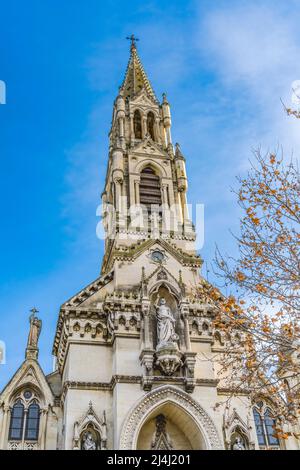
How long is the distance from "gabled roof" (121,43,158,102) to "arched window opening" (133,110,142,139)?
76.9 inches

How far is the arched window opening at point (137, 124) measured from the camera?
4028 cm

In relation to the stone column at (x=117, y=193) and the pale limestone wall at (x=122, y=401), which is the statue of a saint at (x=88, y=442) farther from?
the stone column at (x=117, y=193)

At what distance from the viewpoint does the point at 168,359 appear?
2511 centimetres

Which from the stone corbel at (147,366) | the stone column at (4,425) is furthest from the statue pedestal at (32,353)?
the stone corbel at (147,366)

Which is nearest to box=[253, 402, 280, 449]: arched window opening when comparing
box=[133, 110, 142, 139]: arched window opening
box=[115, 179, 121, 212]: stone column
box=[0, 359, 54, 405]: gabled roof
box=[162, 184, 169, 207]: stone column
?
box=[0, 359, 54, 405]: gabled roof

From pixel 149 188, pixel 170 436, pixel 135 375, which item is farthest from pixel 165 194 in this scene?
pixel 170 436

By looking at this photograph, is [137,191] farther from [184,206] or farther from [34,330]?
[34,330]

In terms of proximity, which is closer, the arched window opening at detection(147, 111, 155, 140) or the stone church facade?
the stone church facade

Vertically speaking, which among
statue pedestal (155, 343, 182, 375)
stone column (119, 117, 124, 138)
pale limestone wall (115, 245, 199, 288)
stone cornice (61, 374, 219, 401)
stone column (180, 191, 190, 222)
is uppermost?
stone column (119, 117, 124, 138)

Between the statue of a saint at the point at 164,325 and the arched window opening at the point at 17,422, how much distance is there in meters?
7.48

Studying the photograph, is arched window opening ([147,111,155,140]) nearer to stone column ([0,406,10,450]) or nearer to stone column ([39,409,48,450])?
stone column ([39,409,48,450])

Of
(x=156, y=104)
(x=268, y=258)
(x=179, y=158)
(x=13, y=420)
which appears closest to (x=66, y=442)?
(x=13, y=420)

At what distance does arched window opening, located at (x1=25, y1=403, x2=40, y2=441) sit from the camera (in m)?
25.3

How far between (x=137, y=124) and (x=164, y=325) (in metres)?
19.5
